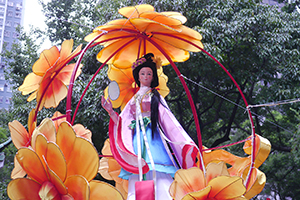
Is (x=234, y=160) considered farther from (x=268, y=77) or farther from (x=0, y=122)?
(x=0, y=122)

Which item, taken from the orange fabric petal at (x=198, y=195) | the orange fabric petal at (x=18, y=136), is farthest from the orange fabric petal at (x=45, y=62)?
the orange fabric petal at (x=198, y=195)

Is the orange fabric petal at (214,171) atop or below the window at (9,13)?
below

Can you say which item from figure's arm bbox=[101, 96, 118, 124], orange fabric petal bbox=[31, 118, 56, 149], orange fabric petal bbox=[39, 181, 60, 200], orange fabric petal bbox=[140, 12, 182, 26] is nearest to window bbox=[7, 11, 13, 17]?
orange fabric petal bbox=[140, 12, 182, 26]

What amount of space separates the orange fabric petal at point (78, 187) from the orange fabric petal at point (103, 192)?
2.8 inches

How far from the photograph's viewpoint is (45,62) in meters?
2.49

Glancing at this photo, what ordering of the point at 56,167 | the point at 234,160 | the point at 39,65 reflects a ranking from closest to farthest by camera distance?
the point at 56,167
the point at 39,65
the point at 234,160

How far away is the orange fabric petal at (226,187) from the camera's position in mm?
1950

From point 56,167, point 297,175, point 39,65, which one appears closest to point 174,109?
point 297,175

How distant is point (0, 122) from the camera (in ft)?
35.7

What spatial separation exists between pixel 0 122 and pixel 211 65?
8452mm

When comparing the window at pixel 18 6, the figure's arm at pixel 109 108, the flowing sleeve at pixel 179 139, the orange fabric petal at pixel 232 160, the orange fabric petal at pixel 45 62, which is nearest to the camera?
the figure's arm at pixel 109 108

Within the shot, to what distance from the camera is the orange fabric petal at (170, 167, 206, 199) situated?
197 centimetres

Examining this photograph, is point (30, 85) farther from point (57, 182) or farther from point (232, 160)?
point (232, 160)

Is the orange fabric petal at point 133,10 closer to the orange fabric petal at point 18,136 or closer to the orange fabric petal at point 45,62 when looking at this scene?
the orange fabric petal at point 45,62
